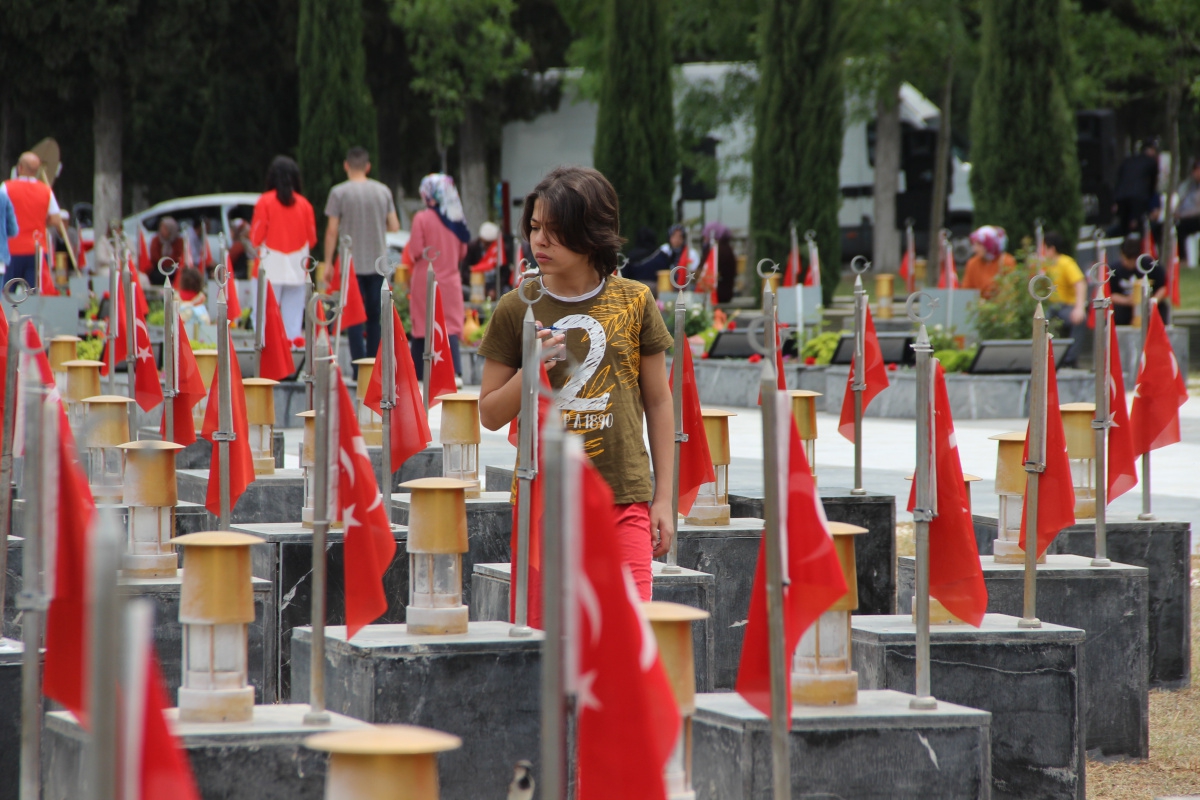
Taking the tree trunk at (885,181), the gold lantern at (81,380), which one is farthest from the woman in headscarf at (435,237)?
the tree trunk at (885,181)

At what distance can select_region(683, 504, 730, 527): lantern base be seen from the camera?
5.94 m

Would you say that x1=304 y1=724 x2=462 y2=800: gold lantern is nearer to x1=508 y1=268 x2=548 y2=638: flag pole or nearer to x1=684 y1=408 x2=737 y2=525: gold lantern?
x1=508 y1=268 x2=548 y2=638: flag pole

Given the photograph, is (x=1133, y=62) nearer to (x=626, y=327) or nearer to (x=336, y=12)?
(x=336, y=12)

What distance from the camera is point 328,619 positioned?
5.51 m

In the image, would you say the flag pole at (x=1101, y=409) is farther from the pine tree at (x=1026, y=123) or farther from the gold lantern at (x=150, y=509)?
the pine tree at (x=1026, y=123)

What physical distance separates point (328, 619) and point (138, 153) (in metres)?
32.7

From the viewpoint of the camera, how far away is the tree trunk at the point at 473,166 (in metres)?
33.9

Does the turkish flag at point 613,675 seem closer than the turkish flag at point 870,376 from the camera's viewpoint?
Yes

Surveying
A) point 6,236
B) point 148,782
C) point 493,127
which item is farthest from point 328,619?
point 493,127

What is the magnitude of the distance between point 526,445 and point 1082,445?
108 inches

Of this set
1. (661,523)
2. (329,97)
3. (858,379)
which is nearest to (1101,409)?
(858,379)

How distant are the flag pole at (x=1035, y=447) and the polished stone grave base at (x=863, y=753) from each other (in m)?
0.87

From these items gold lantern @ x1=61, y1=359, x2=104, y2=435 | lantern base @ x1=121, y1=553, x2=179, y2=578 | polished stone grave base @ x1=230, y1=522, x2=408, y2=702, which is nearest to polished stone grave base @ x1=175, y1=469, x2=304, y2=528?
polished stone grave base @ x1=230, y1=522, x2=408, y2=702

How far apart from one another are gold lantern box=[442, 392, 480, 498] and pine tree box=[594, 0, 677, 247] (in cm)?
1764
